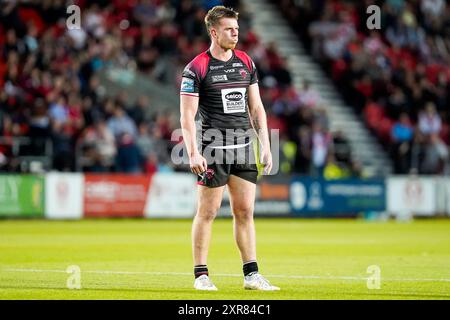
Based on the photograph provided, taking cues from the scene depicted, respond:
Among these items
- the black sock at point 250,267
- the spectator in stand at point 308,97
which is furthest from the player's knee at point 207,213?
the spectator in stand at point 308,97

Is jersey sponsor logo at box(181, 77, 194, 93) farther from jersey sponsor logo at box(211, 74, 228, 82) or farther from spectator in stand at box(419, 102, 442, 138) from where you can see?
spectator in stand at box(419, 102, 442, 138)

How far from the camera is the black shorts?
35.6ft

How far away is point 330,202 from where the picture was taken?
3130cm

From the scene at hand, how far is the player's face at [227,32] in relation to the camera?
10836 millimetres

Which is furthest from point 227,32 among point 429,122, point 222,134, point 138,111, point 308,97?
point 429,122

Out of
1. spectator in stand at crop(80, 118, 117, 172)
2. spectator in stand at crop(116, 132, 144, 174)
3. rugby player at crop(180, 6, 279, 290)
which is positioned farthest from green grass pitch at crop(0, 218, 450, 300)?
spectator in stand at crop(116, 132, 144, 174)

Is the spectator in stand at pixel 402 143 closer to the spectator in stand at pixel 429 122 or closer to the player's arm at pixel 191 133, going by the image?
the spectator in stand at pixel 429 122

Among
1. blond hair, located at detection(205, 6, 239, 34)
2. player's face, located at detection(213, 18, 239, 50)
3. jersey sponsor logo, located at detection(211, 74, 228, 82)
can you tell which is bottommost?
jersey sponsor logo, located at detection(211, 74, 228, 82)

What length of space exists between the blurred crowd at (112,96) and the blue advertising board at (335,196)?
0.81 meters

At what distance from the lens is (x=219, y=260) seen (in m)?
15.6

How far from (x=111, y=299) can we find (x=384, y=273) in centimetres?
467

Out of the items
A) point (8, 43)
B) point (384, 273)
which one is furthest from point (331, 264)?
point (8, 43)

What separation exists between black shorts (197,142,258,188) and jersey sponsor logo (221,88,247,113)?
43 centimetres

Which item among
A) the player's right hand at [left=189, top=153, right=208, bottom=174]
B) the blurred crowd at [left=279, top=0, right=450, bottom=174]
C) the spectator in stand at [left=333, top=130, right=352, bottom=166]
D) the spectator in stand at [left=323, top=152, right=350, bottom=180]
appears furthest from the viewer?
the blurred crowd at [left=279, top=0, right=450, bottom=174]
